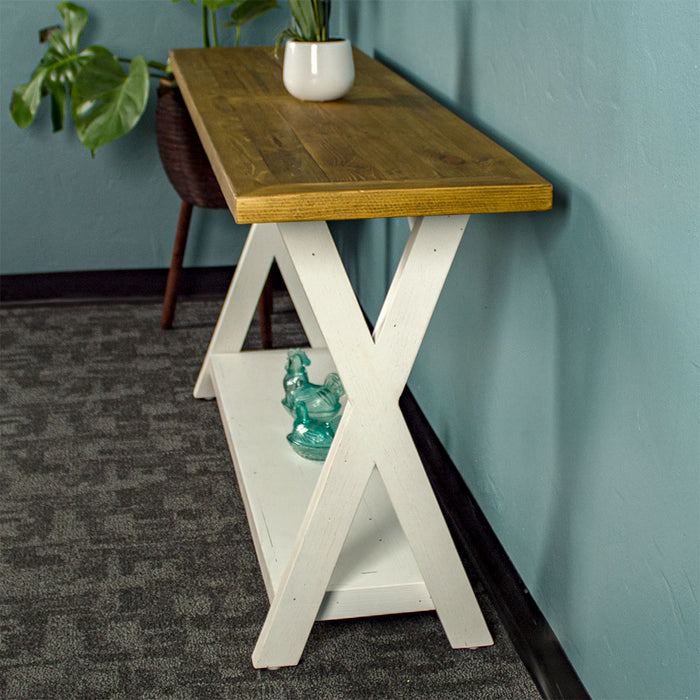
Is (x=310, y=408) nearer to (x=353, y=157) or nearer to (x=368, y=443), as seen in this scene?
(x=368, y=443)

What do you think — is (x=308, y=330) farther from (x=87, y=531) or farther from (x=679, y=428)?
(x=679, y=428)

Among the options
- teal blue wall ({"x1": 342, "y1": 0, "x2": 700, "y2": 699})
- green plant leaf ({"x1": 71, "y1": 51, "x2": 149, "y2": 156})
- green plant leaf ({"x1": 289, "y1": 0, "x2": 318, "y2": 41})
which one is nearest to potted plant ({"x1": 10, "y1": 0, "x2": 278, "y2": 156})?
green plant leaf ({"x1": 71, "y1": 51, "x2": 149, "y2": 156})

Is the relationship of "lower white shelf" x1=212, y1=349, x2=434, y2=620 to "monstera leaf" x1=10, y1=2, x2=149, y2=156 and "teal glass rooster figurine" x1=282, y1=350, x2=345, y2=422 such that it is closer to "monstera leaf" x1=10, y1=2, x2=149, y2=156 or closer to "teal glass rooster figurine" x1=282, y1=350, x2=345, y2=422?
"teal glass rooster figurine" x1=282, y1=350, x2=345, y2=422

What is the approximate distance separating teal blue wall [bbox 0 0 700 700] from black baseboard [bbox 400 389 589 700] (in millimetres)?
30

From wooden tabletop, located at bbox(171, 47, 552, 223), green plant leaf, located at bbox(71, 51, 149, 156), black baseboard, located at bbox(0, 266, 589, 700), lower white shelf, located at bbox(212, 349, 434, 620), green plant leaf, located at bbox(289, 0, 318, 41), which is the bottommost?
black baseboard, located at bbox(0, 266, 589, 700)

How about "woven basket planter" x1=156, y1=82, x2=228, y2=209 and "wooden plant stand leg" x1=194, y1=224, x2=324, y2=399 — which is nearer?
"wooden plant stand leg" x1=194, y1=224, x2=324, y2=399

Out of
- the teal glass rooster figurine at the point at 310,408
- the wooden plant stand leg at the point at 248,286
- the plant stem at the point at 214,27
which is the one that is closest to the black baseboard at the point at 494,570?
the teal glass rooster figurine at the point at 310,408

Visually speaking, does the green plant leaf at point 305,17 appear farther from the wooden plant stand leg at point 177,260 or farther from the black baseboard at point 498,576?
the wooden plant stand leg at point 177,260

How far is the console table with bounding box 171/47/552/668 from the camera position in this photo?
1.15m

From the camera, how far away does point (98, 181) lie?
2826mm

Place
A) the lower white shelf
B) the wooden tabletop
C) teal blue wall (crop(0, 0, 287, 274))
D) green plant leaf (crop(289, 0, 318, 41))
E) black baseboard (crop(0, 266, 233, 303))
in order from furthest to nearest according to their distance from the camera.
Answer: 1. black baseboard (crop(0, 266, 233, 303))
2. teal blue wall (crop(0, 0, 287, 274))
3. green plant leaf (crop(289, 0, 318, 41))
4. the lower white shelf
5. the wooden tabletop

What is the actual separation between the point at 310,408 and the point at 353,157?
0.63 meters

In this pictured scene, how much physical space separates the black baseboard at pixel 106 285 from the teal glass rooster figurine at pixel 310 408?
1.14 meters

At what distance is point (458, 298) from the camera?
171 centimetres
